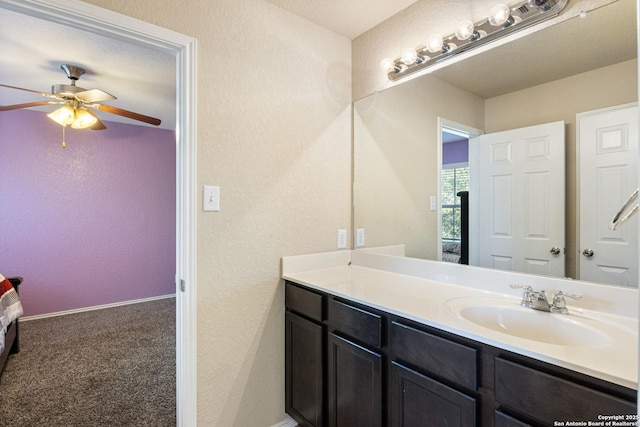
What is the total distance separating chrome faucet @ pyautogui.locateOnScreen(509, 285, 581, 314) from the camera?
3.67 feet

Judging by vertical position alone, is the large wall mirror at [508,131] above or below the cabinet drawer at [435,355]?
above

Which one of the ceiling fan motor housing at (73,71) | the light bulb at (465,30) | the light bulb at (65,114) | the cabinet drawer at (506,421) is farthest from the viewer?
the light bulb at (65,114)

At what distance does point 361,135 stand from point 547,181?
107cm

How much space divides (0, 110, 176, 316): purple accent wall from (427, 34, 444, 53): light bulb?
3.90 m

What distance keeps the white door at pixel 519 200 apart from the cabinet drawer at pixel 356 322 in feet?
2.05

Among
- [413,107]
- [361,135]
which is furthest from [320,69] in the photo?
[413,107]

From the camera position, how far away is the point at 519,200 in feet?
4.58

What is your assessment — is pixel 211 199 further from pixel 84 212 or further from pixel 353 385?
pixel 84 212

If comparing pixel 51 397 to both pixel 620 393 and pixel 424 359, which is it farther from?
pixel 620 393

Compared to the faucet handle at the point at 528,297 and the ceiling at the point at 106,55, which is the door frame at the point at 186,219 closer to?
the ceiling at the point at 106,55

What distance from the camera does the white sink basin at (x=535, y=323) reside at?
3.24ft

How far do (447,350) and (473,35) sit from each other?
1.34m

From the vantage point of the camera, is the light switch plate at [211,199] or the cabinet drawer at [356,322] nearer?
the cabinet drawer at [356,322]

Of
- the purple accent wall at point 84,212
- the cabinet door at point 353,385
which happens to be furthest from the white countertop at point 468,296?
the purple accent wall at point 84,212
